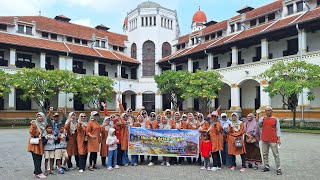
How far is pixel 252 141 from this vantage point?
9.35 m

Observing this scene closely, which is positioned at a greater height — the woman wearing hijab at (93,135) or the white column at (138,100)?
the white column at (138,100)

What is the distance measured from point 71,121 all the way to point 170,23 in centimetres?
4031

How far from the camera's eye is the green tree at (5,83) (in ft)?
93.8

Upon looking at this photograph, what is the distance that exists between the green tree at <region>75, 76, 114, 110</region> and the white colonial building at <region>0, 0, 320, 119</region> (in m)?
3.84

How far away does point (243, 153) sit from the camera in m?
9.38

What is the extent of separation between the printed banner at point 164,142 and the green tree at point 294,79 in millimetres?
→ 14963

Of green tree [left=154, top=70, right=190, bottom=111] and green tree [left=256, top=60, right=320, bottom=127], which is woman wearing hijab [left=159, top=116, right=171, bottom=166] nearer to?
green tree [left=256, top=60, right=320, bottom=127]

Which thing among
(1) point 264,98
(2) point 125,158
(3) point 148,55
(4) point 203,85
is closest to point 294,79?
(1) point 264,98

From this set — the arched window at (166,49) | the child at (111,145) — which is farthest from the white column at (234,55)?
the child at (111,145)

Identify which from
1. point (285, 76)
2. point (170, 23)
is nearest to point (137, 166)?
point (285, 76)

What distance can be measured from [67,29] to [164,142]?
34811 millimetres

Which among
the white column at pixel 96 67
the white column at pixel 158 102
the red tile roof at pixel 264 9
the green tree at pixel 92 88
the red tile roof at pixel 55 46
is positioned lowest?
the white column at pixel 158 102

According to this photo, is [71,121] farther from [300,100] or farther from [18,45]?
[18,45]

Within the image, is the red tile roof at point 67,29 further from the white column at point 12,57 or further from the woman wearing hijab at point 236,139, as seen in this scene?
the woman wearing hijab at point 236,139
